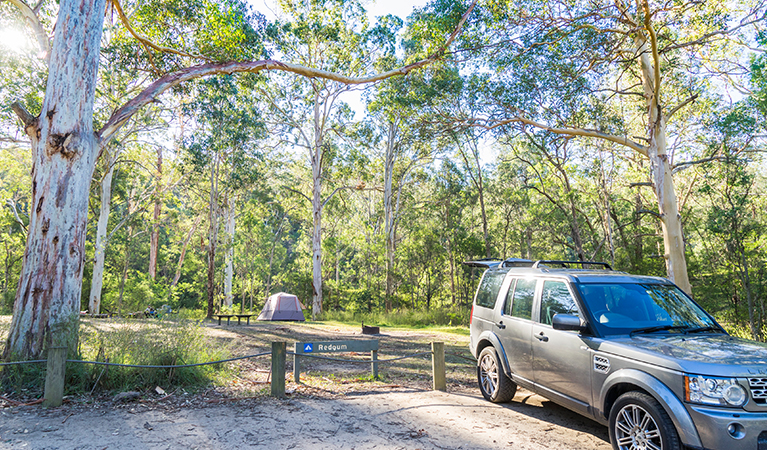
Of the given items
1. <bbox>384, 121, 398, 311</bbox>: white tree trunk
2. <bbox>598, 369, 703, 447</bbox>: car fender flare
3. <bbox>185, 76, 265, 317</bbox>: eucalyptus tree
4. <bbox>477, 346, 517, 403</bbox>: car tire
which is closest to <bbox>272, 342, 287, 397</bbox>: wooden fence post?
<bbox>477, 346, 517, 403</bbox>: car tire

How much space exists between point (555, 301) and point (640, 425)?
1598 mm

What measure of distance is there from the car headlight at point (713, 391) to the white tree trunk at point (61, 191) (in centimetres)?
725

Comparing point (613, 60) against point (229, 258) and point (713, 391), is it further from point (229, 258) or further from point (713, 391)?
point (229, 258)

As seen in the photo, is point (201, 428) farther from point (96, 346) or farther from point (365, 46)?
point (365, 46)

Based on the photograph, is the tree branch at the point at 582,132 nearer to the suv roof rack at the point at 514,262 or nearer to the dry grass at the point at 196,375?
the suv roof rack at the point at 514,262

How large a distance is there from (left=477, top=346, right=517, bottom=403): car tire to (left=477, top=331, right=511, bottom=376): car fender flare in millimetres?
86

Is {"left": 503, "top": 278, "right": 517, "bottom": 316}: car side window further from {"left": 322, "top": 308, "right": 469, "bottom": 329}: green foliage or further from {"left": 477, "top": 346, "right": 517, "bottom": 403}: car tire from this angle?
{"left": 322, "top": 308, "right": 469, "bottom": 329}: green foliage

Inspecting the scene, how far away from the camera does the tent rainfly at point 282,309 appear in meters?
22.1

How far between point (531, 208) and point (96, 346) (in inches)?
996

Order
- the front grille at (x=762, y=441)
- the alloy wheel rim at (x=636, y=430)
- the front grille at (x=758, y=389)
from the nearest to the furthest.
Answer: the front grille at (x=762, y=441), the front grille at (x=758, y=389), the alloy wheel rim at (x=636, y=430)

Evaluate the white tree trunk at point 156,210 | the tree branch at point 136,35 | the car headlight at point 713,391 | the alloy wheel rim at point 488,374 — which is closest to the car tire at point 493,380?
→ the alloy wheel rim at point 488,374

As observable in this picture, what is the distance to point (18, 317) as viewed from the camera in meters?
6.20

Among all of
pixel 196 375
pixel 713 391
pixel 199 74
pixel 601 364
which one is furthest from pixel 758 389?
pixel 199 74

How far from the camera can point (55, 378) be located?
511cm
